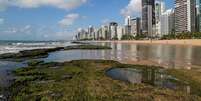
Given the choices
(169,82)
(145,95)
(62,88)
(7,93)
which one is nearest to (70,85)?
(62,88)

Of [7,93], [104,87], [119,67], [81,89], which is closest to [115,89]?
[104,87]

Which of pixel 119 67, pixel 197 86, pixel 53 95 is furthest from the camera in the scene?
pixel 119 67

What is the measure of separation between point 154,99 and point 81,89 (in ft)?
16.2

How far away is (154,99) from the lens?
542 inches

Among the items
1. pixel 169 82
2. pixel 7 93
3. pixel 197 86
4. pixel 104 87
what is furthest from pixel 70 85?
pixel 197 86

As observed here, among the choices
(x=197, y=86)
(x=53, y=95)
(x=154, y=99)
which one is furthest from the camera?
(x=197, y=86)

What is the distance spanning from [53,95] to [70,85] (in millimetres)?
3085

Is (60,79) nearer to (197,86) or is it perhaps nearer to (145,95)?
(145,95)

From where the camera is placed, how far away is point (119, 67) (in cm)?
2934

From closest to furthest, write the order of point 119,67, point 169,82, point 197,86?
point 197,86, point 169,82, point 119,67

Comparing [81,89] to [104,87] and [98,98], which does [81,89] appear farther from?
[98,98]

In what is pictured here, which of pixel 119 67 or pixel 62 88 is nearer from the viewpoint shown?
pixel 62 88

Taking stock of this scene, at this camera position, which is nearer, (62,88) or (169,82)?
(62,88)

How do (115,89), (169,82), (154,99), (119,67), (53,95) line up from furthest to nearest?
(119,67)
(169,82)
(115,89)
(53,95)
(154,99)
